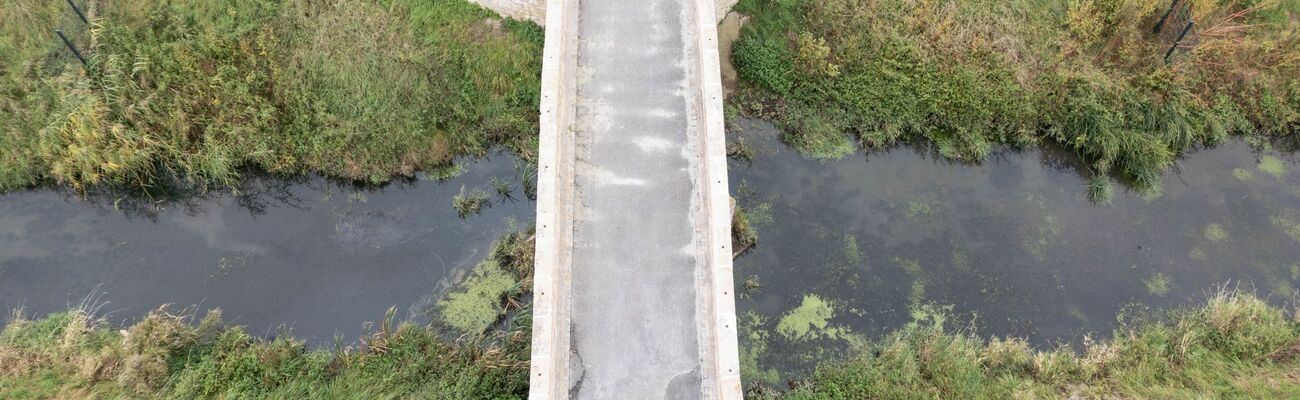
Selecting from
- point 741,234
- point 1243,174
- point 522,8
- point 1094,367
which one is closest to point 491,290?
point 741,234

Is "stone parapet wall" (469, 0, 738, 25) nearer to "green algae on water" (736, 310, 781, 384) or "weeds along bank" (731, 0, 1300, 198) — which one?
"weeds along bank" (731, 0, 1300, 198)

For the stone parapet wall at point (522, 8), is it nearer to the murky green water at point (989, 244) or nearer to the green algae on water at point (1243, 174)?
the murky green water at point (989, 244)

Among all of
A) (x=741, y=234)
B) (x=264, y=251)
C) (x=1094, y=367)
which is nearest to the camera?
(x=1094, y=367)

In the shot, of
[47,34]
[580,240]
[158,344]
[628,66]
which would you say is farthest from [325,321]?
[47,34]

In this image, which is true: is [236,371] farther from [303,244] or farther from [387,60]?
[387,60]

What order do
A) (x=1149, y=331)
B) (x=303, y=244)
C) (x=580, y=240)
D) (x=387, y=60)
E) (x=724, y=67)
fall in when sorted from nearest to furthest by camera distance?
(x=580, y=240) → (x=1149, y=331) → (x=303, y=244) → (x=387, y=60) → (x=724, y=67)

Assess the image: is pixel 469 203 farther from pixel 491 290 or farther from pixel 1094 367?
pixel 1094 367

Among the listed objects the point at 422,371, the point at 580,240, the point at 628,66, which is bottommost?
the point at 422,371

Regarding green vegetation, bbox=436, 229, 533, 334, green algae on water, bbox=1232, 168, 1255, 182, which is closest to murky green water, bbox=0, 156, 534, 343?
green vegetation, bbox=436, 229, 533, 334

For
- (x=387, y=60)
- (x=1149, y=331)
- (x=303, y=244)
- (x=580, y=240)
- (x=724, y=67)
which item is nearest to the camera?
(x=580, y=240)
